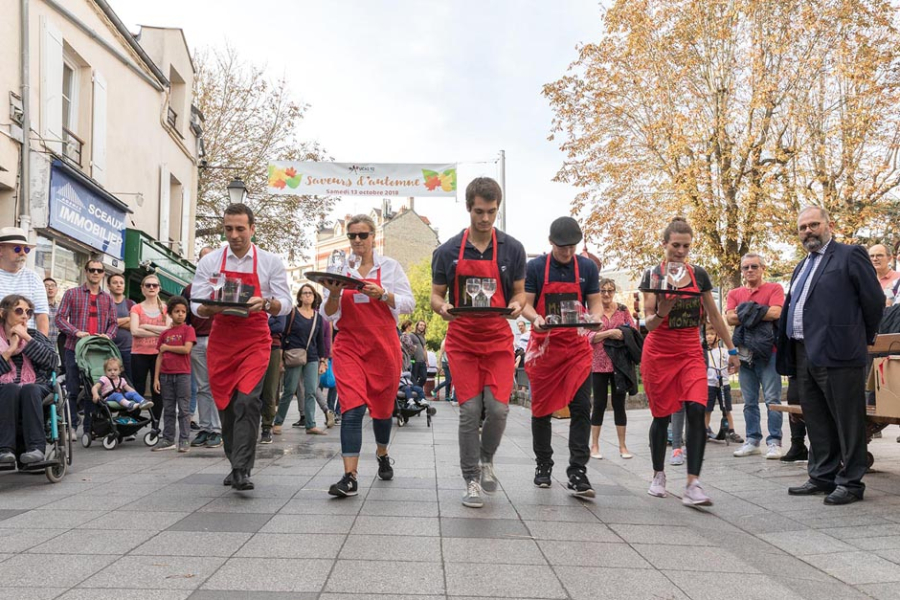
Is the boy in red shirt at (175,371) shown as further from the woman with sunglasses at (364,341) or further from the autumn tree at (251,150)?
the autumn tree at (251,150)

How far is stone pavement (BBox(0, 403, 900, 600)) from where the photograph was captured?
368 cm

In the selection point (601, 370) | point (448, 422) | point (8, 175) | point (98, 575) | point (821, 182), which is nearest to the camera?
point (98, 575)

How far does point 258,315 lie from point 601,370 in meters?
4.16

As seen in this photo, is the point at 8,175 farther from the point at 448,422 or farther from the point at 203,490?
the point at 203,490

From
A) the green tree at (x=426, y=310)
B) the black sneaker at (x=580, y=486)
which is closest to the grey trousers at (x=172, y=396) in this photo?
the black sneaker at (x=580, y=486)

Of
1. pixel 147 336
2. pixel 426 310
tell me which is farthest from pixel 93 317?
pixel 426 310

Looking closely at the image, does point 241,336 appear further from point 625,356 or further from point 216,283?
point 625,356

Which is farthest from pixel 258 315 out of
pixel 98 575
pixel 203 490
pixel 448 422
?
pixel 448 422

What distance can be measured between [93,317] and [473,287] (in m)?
6.03

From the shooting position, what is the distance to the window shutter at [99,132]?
16.3 metres

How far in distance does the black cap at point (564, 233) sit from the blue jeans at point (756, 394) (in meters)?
3.65

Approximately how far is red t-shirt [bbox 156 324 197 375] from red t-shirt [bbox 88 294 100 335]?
131 cm

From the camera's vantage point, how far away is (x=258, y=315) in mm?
6066

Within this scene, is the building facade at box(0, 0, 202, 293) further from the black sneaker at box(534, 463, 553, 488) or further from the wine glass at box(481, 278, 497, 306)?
the black sneaker at box(534, 463, 553, 488)
